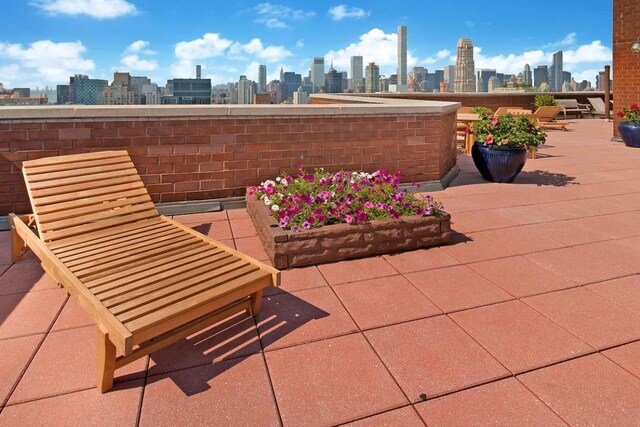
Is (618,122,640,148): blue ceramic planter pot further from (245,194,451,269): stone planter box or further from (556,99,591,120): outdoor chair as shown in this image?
(556,99,591,120): outdoor chair

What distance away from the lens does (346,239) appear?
4.54m

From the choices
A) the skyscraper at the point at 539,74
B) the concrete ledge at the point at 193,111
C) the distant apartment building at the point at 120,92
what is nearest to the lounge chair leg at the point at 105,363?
the concrete ledge at the point at 193,111

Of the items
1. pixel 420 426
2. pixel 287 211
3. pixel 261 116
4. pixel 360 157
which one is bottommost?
pixel 420 426

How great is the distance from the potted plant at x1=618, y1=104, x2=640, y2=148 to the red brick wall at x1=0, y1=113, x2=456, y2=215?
843 cm

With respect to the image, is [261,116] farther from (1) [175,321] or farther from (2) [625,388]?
(2) [625,388]

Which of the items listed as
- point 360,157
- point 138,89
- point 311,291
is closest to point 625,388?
point 311,291

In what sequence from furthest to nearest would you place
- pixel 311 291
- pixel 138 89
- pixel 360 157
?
pixel 138 89
pixel 360 157
pixel 311 291

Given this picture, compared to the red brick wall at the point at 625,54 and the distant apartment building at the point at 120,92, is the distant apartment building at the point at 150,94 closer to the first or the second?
the distant apartment building at the point at 120,92

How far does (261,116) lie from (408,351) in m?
4.63

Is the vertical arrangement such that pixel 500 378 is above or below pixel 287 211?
below

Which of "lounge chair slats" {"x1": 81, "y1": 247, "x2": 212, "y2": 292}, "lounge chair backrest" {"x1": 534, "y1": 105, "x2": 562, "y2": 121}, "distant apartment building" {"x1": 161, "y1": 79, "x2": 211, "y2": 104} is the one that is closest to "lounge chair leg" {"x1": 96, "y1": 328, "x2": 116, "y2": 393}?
"lounge chair slats" {"x1": 81, "y1": 247, "x2": 212, "y2": 292}

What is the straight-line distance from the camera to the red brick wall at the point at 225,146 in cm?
575

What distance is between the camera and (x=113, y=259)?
358 cm

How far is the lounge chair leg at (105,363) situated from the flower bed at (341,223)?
1969 mm
